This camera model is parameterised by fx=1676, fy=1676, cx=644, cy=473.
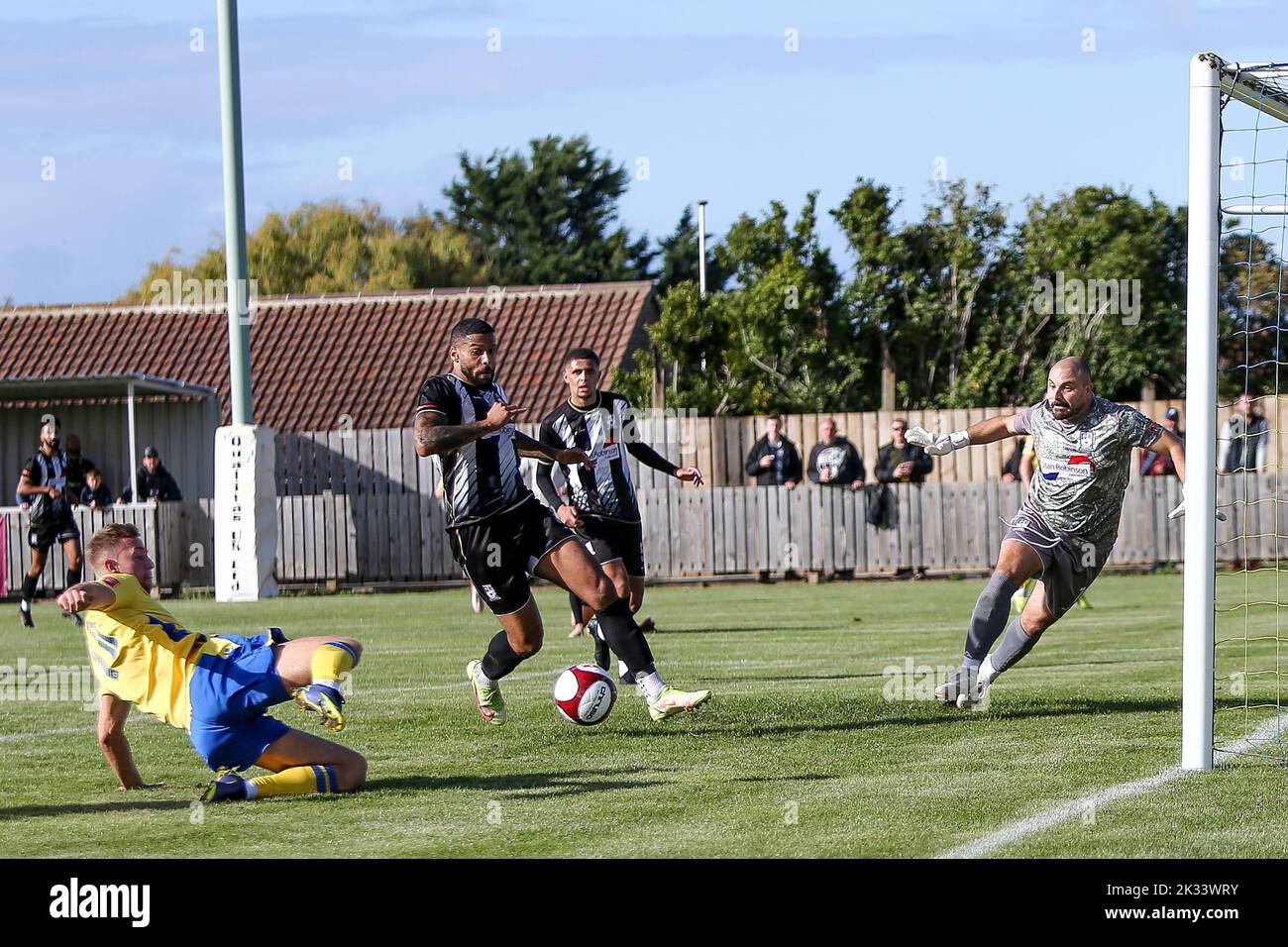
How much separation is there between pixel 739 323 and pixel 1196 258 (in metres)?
23.1

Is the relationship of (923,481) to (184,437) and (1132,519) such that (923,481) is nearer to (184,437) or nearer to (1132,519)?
(1132,519)

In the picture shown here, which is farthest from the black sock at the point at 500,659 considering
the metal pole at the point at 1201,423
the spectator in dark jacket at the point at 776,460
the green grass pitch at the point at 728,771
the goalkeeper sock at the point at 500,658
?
the spectator in dark jacket at the point at 776,460

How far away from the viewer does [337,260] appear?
5919 cm

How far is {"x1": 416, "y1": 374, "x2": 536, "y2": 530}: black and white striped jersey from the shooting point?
873 centimetres

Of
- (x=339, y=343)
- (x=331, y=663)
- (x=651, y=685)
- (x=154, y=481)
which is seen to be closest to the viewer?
A: (x=331, y=663)

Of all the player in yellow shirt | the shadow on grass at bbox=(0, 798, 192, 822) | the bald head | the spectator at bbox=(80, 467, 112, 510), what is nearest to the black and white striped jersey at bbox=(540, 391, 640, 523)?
the bald head

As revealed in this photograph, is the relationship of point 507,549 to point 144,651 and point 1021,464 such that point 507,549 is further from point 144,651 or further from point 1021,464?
point 1021,464

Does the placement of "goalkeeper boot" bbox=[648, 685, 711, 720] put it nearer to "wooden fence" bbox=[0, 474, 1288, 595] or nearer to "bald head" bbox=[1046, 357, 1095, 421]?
"bald head" bbox=[1046, 357, 1095, 421]

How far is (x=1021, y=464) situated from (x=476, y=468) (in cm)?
1040

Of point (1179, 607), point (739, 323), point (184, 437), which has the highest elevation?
point (739, 323)

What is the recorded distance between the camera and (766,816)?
645 centimetres

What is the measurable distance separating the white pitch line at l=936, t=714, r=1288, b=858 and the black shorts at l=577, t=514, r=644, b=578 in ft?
14.6

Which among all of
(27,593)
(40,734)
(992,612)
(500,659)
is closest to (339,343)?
(27,593)
